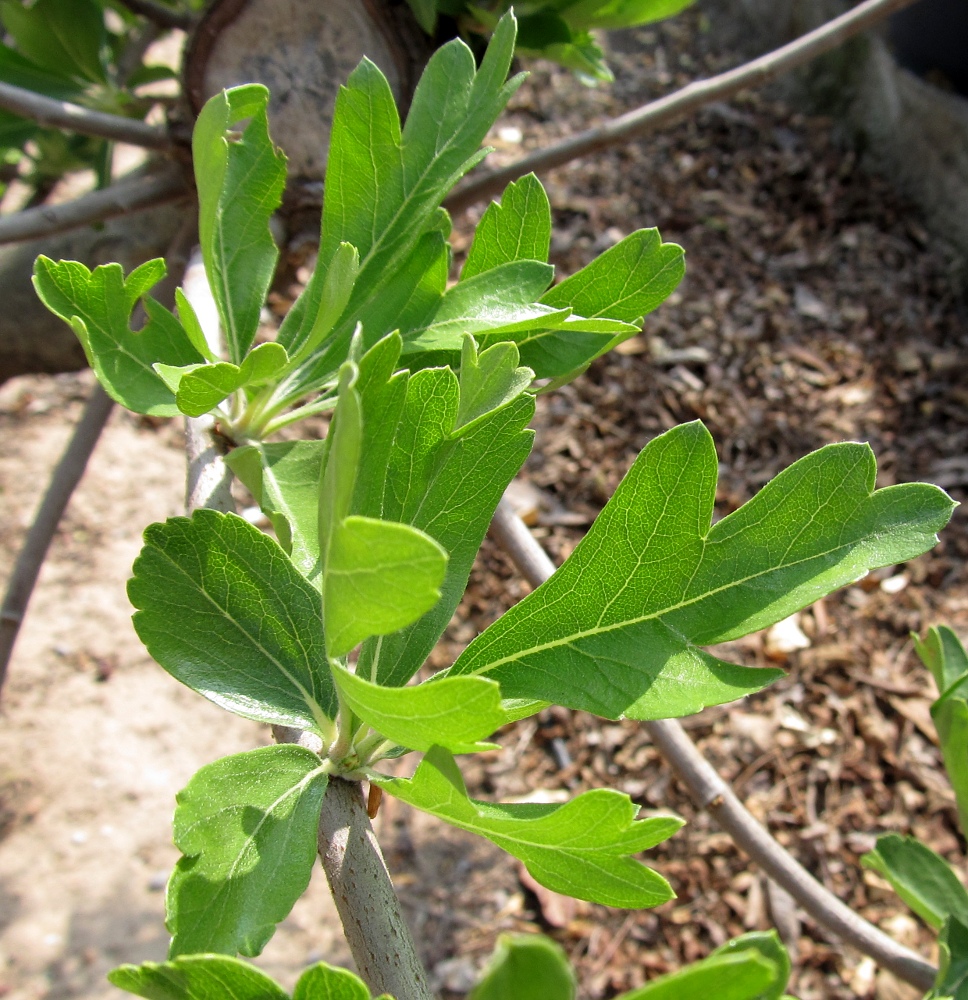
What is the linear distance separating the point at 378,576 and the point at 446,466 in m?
0.20

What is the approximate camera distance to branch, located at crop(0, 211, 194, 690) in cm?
139

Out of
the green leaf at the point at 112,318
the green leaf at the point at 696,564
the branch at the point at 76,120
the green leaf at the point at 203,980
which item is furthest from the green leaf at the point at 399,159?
the branch at the point at 76,120

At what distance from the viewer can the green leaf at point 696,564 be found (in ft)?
1.82

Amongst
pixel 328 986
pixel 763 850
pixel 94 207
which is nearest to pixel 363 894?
pixel 328 986

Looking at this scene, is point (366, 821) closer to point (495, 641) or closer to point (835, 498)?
point (495, 641)

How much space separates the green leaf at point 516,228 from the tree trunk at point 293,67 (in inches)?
24.6

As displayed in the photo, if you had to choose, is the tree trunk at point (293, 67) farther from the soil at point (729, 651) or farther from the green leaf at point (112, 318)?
the soil at point (729, 651)

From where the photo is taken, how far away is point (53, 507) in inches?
56.7

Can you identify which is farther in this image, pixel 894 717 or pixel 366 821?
pixel 894 717

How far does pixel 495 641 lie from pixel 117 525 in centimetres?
236

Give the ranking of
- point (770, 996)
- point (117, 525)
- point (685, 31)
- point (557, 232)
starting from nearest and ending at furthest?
point (770, 996)
point (117, 525)
point (557, 232)
point (685, 31)

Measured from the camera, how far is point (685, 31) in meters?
3.95

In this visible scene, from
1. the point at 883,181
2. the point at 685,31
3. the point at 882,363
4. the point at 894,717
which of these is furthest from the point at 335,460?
the point at 685,31

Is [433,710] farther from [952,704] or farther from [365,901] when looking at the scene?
[952,704]
